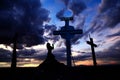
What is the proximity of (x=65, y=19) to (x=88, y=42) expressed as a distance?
17.1ft

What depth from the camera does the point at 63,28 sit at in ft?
100

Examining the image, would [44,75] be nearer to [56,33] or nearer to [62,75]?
[62,75]

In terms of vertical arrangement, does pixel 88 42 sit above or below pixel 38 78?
above

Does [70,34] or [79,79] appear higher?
[70,34]

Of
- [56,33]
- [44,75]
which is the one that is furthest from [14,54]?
[44,75]

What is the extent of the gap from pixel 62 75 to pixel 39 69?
3.67 meters

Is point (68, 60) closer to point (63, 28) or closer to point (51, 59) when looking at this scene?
point (63, 28)

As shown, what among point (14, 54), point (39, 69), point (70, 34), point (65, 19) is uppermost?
point (65, 19)

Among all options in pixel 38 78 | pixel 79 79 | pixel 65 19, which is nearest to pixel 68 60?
pixel 79 79

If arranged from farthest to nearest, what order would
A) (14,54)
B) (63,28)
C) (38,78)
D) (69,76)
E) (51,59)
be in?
(63,28) < (14,54) < (69,76) < (38,78) < (51,59)

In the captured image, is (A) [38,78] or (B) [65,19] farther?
(B) [65,19]

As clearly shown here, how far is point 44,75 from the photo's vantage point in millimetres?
21328

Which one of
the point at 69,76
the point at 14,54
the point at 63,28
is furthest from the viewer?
the point at 63,28

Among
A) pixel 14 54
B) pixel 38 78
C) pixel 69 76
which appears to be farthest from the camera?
pixel 14 54
